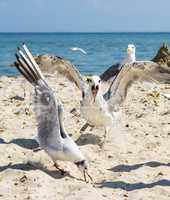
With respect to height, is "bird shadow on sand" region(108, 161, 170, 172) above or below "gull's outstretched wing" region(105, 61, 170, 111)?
below

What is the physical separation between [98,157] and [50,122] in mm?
1301

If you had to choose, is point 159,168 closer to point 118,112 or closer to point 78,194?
point 78,194

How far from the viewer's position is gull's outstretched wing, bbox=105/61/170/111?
926cm

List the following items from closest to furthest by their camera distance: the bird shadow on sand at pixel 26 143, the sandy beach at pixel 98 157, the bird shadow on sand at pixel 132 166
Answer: the sandy beach at pixel 98 157, the bird shadow on sand at pixel 132 166, the bird shadow on sand at pixel 26 143

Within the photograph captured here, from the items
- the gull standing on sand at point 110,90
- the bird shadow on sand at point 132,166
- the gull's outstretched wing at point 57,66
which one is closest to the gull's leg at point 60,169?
the bird shadow on sand at point 132,166

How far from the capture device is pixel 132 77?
9.58 m

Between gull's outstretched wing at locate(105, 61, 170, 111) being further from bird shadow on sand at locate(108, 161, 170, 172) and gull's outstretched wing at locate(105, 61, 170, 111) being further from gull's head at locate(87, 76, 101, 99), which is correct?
bird shadow on sand at locate(108, 161, 170, 172)

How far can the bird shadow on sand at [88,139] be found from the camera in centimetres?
895

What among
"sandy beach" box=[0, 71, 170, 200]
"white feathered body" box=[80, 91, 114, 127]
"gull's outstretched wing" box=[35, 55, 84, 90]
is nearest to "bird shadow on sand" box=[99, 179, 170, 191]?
"sandy beach" box=[0, 71, 170, 200]

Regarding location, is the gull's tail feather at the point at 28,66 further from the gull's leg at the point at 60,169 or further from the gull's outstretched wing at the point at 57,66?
the gull's outstretched wing at the point at 57,66

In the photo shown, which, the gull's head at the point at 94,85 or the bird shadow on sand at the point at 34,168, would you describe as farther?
the gull's head at the point at 94,85

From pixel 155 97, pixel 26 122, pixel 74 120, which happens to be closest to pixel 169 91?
pixel 155 97

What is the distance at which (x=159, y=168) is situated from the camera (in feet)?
24.9

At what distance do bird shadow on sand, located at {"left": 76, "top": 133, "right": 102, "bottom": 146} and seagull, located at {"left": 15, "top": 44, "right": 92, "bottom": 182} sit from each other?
167 centimetres
